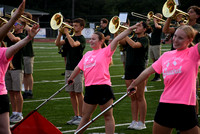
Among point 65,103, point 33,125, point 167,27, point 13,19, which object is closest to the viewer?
point 13,19

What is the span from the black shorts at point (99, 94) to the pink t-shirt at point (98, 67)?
7 centimetres

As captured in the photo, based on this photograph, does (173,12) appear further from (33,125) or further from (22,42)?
→ (22,42)

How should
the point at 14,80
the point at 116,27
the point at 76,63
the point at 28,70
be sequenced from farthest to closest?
the point at 28,70, the point at 14,80, the point at 76,63, the point at 116,27

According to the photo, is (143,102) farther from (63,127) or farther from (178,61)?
(178,61)

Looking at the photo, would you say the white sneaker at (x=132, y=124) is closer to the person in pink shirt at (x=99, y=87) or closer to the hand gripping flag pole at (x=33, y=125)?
the person in pink shirt at (x=99, y=87)

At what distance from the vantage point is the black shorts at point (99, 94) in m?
6.03

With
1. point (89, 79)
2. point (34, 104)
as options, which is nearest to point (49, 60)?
point (34, 104)

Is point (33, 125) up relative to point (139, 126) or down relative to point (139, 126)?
up

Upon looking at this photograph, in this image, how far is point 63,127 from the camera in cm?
743

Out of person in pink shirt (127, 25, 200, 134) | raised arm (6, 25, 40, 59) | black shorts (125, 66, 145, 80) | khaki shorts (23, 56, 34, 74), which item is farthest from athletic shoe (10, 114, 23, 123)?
person in pink shirt (127, 25, 200, 134)

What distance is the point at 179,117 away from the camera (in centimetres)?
420

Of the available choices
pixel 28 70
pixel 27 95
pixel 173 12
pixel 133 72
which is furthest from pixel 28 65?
pixel 173 12

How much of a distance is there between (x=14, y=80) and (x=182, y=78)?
4.75 metres

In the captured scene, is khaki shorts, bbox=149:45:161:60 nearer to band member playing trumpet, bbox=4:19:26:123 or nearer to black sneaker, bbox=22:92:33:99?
black sneaker, bbox=22:92:33:99
